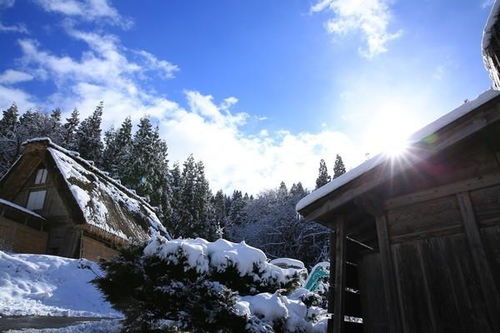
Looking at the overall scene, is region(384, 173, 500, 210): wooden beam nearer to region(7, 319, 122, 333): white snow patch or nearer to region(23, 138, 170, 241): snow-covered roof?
region(7, 319, 122, 333): white snow patch

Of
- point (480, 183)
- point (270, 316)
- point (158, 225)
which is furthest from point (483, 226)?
point (158, 225)

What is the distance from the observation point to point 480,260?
12.0 ft

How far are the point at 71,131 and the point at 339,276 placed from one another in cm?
4896

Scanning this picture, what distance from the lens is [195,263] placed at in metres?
6.67

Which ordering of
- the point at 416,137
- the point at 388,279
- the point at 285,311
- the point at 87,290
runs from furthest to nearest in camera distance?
the point at 87,290 → the point at 285,311 → the point at 388,279 → the point at 416,137

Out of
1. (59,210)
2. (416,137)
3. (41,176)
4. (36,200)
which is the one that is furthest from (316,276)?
(41,176)

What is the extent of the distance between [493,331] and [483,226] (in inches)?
41.1

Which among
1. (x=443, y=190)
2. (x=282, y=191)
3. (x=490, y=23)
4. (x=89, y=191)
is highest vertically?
(x=282, y=191)

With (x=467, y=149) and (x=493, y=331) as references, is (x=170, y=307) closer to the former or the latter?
(x=493, y=331)

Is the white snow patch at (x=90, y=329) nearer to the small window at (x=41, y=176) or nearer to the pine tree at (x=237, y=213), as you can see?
the small window at (x=41, y=176)

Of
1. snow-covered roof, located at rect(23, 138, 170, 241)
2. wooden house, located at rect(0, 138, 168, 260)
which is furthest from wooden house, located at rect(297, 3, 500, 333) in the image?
wooden house, located at rect(0, 138, 168, 260)

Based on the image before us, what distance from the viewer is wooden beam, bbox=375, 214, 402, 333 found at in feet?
13.6

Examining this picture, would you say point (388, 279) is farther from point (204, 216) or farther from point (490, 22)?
point (204, 216)

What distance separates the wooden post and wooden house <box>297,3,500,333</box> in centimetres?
1
